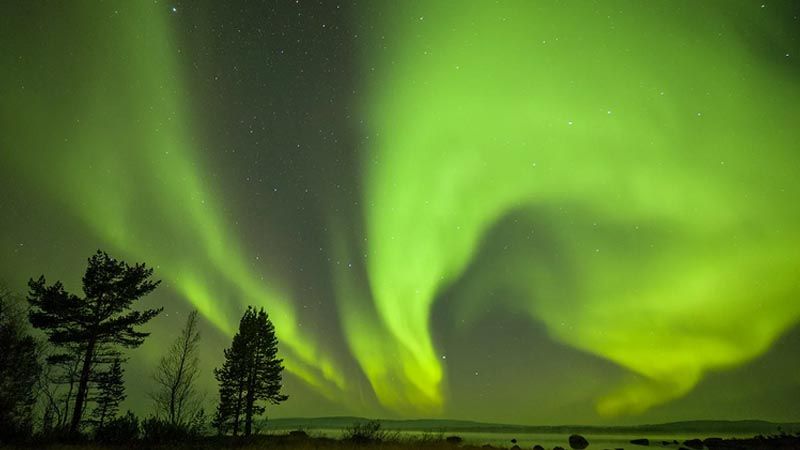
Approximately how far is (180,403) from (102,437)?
37.2ft

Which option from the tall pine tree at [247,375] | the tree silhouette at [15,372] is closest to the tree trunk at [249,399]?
the tall pine tree at [247,375]

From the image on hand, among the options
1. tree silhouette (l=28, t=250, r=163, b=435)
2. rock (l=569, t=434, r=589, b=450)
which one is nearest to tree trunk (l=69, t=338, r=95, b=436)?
tree silhouette (l=28, t=250, r=163, b=435)

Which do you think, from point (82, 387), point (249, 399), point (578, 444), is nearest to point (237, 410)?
point (249, 399)

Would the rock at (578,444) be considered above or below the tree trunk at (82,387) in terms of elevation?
below

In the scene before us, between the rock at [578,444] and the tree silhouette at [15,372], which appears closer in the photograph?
the tree silhouette at [15,372]

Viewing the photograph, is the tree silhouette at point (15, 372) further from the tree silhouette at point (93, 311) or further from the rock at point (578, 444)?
the rock at point (578, 444)

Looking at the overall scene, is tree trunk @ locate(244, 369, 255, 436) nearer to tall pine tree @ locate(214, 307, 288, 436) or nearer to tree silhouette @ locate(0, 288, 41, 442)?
tall pine tree @ locate(214, 307, 288, 436)

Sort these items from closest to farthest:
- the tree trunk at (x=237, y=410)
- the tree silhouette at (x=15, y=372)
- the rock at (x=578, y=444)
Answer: the tree silhouette at (x=15, y=372) < the tree trunk at (x=237, y=410) < the rock at (x=578, y=444)

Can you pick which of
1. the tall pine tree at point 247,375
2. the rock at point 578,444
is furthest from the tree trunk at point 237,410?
the rock at point 578,444

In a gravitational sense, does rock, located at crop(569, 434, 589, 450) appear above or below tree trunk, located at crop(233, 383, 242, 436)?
below

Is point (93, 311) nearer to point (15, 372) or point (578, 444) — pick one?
point (15, 372)

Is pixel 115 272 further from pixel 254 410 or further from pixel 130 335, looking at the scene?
pixel 254 410

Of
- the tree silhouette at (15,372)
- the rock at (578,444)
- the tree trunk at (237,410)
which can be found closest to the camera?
the tree silhouette at (15,372)

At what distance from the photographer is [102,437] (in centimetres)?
1997
